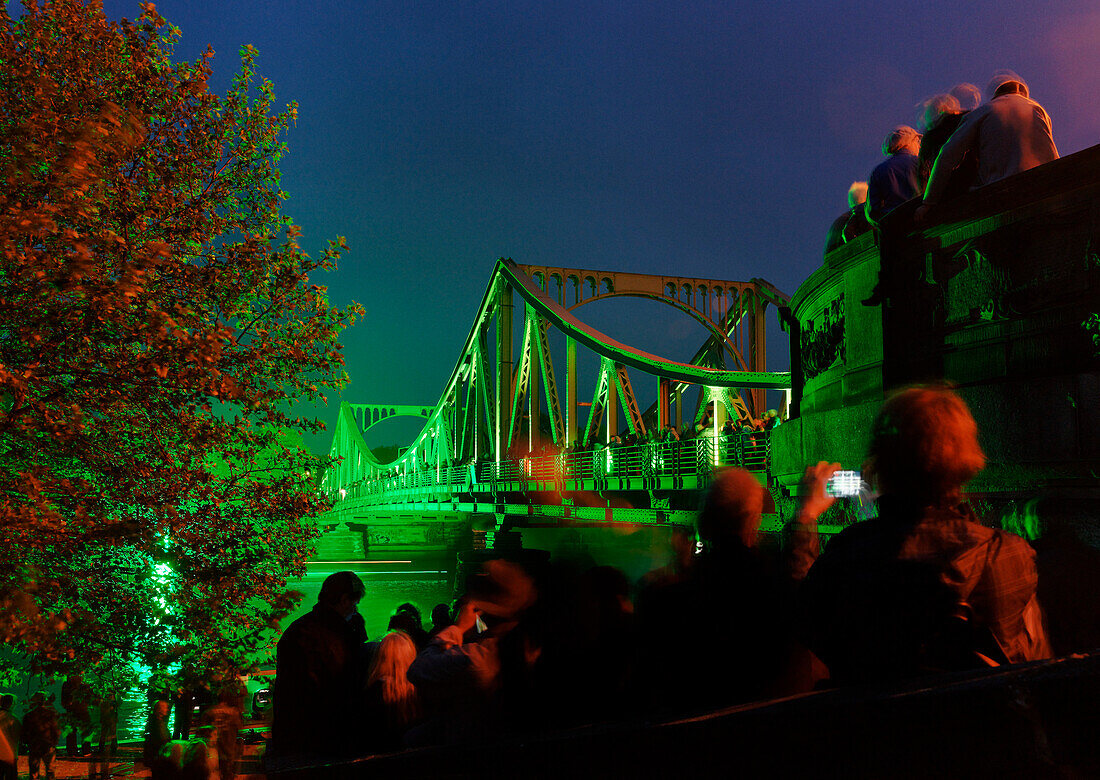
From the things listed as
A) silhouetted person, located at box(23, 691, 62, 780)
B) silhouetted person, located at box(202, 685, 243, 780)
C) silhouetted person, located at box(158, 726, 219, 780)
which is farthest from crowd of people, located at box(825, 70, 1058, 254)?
silhouetted person, located at box(23, 691, 62, 780)

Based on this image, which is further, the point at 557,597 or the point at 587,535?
the point at 587,535

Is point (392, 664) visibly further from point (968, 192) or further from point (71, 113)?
point (71, 113)

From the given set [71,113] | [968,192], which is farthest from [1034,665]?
[71,113]

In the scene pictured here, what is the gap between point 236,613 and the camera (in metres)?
6.04

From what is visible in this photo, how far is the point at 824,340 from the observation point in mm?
5035

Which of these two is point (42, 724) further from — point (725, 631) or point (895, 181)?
point (895, 181)

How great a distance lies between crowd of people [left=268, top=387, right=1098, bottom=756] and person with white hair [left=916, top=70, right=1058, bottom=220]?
6.99ft

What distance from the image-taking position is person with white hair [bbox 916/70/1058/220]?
3.46 meters

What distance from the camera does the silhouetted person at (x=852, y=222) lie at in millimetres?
4891

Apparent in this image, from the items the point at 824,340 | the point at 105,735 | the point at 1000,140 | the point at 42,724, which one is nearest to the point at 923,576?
the point at 1000,140

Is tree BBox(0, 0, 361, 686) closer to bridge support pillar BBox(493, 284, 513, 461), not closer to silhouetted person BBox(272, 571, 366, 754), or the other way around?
silhouetted person BBox(272, 571, 366, 754)

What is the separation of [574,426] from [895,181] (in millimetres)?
23818

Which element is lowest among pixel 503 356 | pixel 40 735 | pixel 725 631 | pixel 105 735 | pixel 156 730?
pixel 105 735

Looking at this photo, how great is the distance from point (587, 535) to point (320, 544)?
3852 cm
